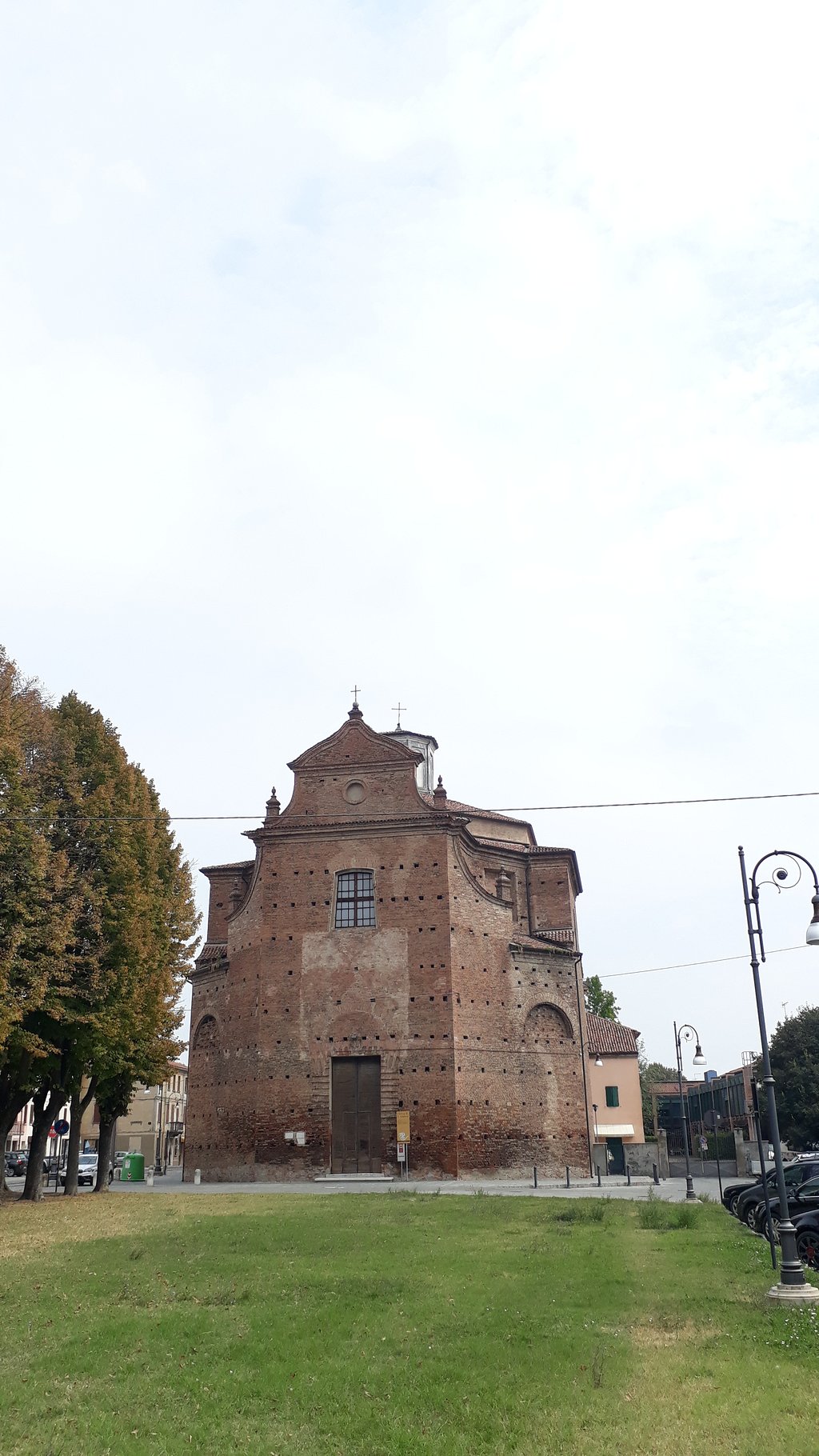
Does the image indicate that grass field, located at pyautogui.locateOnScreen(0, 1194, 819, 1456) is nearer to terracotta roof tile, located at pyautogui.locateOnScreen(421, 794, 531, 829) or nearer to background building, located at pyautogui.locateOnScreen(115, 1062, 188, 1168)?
terracotta roof tile, located at pyautogui.locateOnScreen(421, 794, 531, 829)

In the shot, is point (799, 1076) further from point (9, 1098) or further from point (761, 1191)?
point (9, 1098)

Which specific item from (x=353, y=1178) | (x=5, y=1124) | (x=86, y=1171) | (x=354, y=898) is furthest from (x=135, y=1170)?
(x=5, y=1124)

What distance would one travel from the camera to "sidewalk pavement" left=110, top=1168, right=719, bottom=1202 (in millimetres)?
31172

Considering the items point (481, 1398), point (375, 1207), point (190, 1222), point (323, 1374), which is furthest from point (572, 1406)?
point (375, 1207)

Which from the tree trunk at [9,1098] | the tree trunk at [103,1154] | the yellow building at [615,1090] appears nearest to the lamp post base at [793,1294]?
the tree trunk at [9,1098]

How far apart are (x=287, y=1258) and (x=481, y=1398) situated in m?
8.31

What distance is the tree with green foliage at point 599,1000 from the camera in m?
78.8

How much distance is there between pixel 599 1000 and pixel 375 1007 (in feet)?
140

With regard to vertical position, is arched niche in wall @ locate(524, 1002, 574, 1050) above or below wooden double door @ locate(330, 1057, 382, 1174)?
above

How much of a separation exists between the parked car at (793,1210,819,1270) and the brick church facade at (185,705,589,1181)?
2338 centimetres

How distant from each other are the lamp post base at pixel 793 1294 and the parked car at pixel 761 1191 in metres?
8.48

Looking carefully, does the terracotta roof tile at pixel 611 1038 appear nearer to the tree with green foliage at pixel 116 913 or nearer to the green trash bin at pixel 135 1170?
the green trash bin at pixel 135 1170

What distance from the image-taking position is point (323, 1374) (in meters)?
9.53

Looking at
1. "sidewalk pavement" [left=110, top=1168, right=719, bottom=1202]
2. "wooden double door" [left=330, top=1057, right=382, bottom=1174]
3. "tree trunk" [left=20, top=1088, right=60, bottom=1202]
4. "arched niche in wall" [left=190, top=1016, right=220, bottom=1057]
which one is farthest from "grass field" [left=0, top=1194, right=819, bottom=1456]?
"arched niche in wall" [left=190, top=1016, right=220, bottom=1057]
